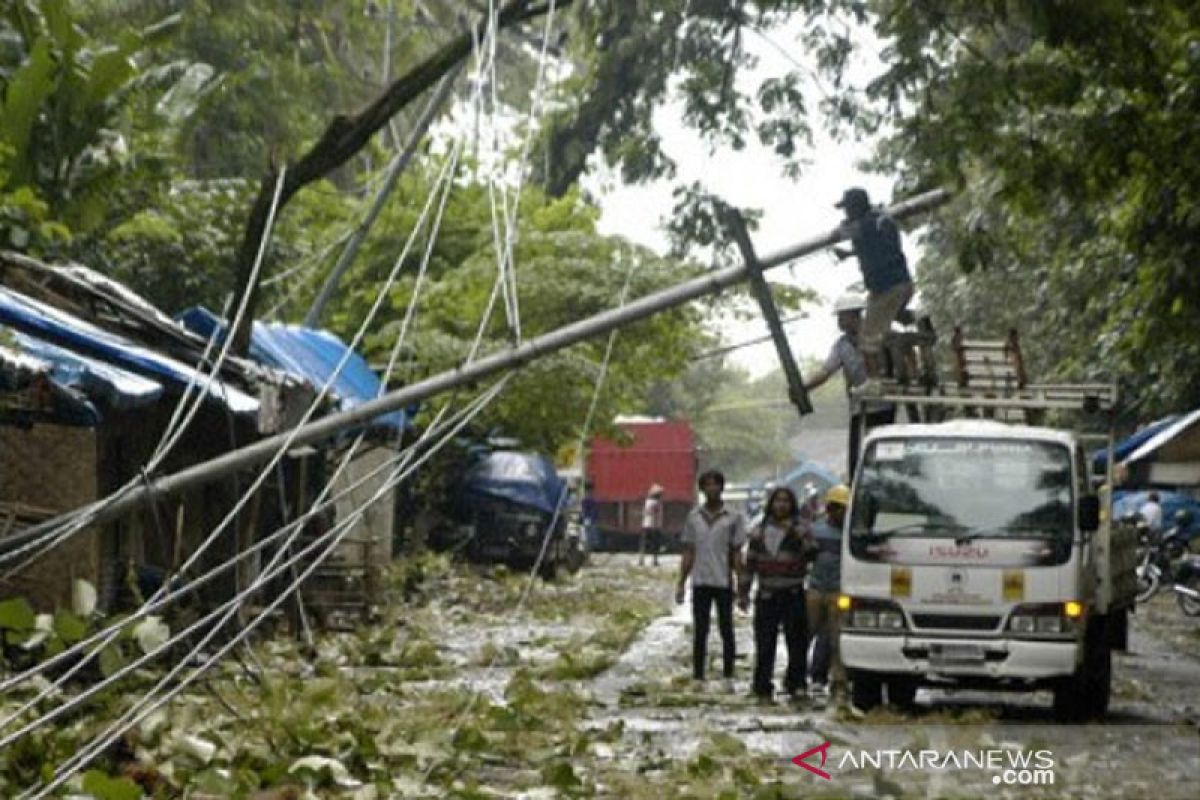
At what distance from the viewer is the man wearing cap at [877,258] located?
12.1 meters

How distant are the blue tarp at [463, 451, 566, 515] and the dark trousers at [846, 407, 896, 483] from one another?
19.7 metres

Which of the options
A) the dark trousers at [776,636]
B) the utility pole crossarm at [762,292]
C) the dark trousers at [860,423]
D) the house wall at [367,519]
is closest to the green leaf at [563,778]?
the utility pole crossarm at [762,292]

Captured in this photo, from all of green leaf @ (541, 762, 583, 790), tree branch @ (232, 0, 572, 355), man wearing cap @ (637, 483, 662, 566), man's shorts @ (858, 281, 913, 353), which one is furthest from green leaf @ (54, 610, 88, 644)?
man wearing cap @ (637, 483, 662, 566)

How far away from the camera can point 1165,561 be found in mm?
36844

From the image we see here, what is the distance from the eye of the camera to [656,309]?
1135 cm

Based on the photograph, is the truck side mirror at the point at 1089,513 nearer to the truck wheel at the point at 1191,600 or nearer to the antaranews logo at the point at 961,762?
the antaranews logo at the point at 961,762

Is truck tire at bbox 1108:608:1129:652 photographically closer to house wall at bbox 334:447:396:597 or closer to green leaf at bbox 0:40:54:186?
house wall at bbox 334:447:396:597

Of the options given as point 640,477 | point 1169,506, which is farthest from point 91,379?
point 640,477

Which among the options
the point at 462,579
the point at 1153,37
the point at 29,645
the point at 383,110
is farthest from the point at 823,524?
the point at 462,579

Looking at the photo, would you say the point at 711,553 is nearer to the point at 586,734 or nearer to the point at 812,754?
the point at 586,734

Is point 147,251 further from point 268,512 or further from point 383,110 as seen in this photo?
point 383,110

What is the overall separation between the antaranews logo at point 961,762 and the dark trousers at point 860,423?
5570 millimetres

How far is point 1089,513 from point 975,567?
913mm

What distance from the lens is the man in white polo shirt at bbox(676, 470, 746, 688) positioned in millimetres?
20109
